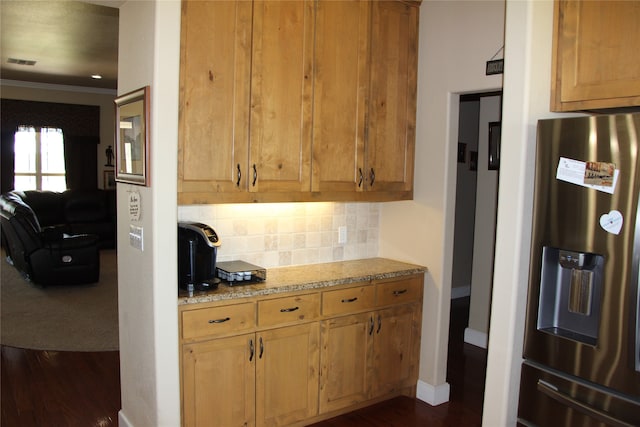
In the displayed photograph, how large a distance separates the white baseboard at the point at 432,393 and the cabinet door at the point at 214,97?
1.93 meters

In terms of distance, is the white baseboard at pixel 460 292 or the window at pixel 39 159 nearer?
the white baseboard at pixel 460 292

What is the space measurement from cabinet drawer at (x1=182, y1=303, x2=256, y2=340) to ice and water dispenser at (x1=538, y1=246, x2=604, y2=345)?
1470mm

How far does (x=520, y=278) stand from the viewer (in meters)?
2.32

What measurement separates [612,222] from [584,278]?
26 centimetres

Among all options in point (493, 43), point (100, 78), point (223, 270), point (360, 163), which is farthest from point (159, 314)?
point (100, 78)

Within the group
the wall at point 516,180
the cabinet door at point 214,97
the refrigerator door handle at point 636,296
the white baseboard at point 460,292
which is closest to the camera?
the refrigerator door handle at point 636,296

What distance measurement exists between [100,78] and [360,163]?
6788 millimetres

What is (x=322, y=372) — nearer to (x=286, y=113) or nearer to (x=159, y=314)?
(x=159, y=314)

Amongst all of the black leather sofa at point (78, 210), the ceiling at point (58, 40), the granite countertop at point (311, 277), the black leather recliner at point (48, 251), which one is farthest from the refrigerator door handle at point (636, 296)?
the black leather sofa at point (78, 210)

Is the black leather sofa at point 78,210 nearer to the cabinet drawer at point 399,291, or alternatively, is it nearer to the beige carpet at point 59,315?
the beige carpet at point 59,315

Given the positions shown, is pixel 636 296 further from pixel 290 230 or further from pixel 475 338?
pixel 475 338

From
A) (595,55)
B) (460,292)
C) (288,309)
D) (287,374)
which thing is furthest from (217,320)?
(460,292)

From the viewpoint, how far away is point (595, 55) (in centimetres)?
217

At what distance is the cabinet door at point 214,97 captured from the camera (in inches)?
106
